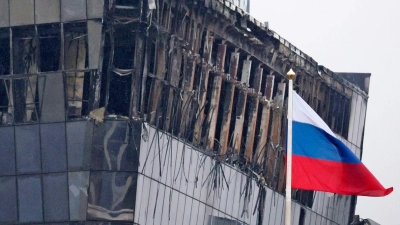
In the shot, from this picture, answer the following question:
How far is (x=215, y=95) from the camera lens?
5497 centimetres

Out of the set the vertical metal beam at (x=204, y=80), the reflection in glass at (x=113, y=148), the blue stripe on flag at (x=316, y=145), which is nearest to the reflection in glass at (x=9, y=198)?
the reflection in glass at (x=113, y=148)

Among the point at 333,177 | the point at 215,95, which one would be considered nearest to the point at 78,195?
the point at 333,177

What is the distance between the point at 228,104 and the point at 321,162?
14066mm

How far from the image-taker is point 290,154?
39125mm

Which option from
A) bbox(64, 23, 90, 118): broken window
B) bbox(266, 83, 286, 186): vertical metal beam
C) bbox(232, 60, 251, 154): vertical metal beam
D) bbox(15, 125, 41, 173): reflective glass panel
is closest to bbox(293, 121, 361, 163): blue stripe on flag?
bbox(64, 23, 90, 118): broken window

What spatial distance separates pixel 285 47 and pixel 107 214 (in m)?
17.5

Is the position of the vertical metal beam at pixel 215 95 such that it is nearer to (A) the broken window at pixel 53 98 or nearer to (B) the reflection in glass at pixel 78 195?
(B) the reflection in glass at pixel 78 195

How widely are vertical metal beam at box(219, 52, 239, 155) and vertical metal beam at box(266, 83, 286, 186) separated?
→ 4.96 meters

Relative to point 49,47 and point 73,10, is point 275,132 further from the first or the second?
point 73,10

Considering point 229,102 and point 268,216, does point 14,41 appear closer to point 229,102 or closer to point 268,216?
point 229,102

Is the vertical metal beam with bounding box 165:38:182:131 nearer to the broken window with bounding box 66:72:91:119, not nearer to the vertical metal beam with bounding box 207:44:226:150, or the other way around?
the broken window with bounding box 66:72:91:119

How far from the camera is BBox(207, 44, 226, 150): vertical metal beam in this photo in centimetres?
5447

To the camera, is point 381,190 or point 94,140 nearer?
point 381,190

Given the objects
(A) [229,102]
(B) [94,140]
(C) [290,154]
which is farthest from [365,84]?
(C) [290,154]
